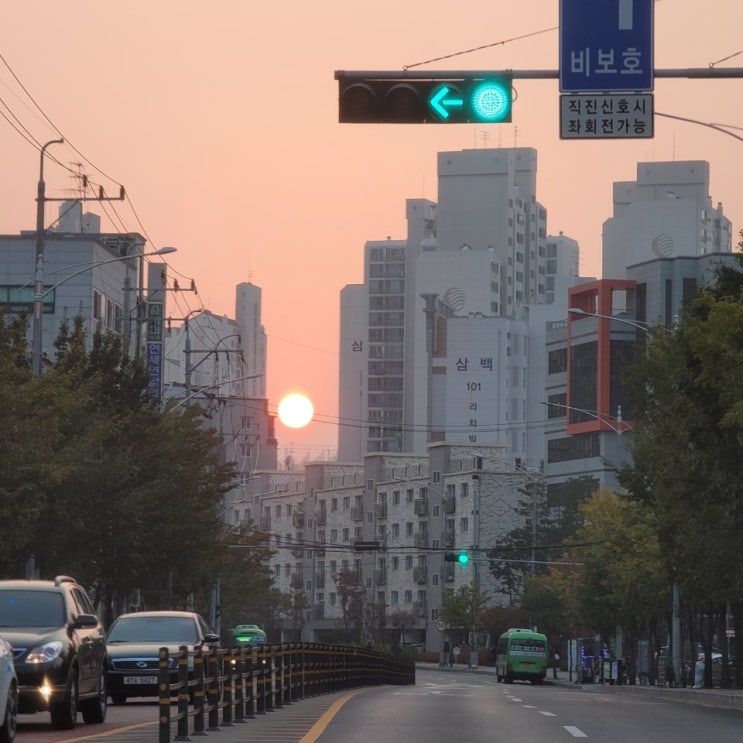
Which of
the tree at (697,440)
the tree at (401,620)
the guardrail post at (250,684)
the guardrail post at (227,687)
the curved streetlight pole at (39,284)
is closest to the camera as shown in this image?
the guardrail post at (227,687)

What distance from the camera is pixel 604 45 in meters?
18.6

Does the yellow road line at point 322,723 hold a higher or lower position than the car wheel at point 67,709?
lower

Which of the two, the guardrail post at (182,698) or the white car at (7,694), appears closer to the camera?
the white car at (7,694)

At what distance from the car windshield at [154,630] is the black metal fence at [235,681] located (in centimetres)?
74

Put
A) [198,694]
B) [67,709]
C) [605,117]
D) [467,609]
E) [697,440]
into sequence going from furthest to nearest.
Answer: [467,609]
[697,440]
[198,694]
[67,709]
[605,117]

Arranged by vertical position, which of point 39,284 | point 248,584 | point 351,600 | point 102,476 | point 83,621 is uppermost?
point 39,284

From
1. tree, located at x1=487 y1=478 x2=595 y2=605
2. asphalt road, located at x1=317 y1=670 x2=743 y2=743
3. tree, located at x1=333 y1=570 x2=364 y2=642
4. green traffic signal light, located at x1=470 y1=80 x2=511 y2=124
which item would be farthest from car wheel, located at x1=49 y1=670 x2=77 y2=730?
tree, located at x1=333 y1=570 x2=364 y2=642

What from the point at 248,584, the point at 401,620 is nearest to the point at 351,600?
the point at 401,620

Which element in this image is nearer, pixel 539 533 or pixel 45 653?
pixel 45 653

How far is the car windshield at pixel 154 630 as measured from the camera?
97.3 ft

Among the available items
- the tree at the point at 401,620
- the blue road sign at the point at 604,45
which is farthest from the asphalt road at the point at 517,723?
the tree at the point at 401,620

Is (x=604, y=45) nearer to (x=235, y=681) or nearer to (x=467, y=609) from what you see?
(x=235, y=681)

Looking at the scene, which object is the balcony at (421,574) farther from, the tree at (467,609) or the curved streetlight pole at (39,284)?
the curved streetlight pole at (39,284)

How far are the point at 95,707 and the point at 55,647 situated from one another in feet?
8.39
